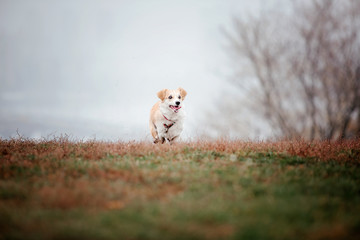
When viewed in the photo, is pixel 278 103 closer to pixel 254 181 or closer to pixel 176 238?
pixel 254 181

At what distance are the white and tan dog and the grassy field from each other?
245 cm

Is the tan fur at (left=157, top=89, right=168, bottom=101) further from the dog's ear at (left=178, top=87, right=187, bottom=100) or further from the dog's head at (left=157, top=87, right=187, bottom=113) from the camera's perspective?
the dog's ear at (left=178, top=87, right=187, bottom=100)

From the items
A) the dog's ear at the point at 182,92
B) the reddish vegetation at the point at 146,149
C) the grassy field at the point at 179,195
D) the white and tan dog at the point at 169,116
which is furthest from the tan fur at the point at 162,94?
the grassy field at the point at 179,195

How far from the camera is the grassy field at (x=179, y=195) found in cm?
A: 401

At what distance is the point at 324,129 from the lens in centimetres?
1844

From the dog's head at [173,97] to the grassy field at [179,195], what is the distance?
2.31 metres

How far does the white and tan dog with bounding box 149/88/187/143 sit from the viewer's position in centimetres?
1105

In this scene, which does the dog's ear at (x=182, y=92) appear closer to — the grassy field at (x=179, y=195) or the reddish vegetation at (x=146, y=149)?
the reddish vegetation at (x=146, y=149)

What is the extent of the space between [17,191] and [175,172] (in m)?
3.12

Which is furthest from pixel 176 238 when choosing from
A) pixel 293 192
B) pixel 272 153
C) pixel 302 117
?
pixel 302 117

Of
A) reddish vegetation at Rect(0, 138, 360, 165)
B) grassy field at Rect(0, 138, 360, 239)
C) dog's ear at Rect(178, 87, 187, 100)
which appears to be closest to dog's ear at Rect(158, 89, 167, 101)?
dog's ear at Rect(178, 87, 187, 100)

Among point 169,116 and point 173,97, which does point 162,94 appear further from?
point 169,116

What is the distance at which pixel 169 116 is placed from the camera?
36.7 ft

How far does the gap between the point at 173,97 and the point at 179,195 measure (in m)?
6.13
